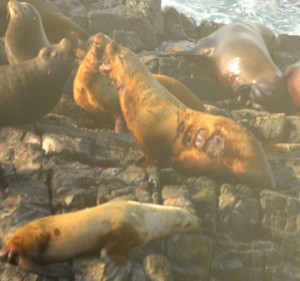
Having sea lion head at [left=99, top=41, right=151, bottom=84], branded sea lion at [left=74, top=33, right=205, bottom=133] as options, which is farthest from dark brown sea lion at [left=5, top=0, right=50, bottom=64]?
sea lion head at [left=99, top=41, right=151, bottom=84]

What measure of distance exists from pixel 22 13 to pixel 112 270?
5.89 meters

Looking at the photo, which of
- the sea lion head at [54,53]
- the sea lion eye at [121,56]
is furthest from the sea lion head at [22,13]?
the sea lion eye at [121,56]

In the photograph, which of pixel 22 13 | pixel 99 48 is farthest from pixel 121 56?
pixel 22 13

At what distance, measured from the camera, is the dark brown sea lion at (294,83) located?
34.0ft

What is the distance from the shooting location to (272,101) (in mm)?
10398

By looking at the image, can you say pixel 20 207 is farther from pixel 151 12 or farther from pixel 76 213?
pixel 151 12

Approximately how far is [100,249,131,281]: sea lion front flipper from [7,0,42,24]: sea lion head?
5660 mm

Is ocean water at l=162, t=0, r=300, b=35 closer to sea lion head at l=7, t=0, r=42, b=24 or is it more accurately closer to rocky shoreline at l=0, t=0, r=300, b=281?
sea lion head at l=7, t=0, r=42, b=24

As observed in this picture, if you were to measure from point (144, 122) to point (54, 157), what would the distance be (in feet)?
4.40

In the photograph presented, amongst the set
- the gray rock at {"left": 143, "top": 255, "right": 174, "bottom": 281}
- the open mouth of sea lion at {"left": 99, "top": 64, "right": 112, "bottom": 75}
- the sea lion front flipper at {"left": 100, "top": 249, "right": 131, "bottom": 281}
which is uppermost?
the open mouth of sea lion at {"left": 99, "top": 64, "right": 112, "bottom": 75}

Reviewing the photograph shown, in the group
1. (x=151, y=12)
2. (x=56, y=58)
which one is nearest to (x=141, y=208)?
(x=56, y=58)

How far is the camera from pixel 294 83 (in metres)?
10.4

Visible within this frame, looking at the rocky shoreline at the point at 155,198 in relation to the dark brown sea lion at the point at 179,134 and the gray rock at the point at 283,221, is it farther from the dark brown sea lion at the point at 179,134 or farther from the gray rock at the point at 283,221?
the dark brown sea lion at the point at 179,134

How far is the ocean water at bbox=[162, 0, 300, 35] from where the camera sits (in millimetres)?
20438
